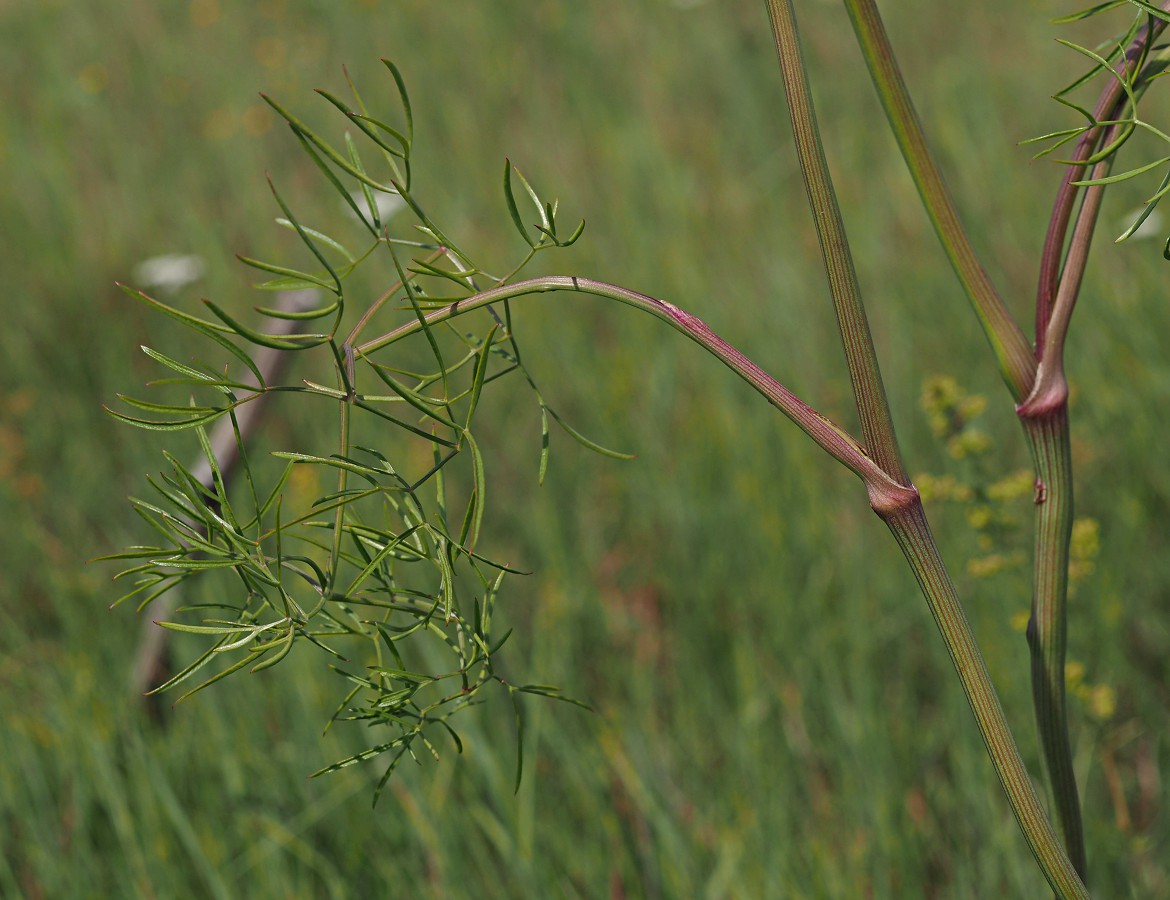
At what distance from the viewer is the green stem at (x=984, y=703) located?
1.47 feet

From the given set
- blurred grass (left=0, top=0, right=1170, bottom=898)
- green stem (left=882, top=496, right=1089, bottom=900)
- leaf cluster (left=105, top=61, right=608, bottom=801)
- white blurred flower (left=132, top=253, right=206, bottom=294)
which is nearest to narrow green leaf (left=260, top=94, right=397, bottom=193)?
leaf cluster (left=105, top=61, right=608, bottom=801)

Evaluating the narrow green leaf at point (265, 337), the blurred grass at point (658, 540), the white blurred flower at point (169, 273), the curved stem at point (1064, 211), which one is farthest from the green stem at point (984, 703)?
the white blurred flower at point (169, 273)

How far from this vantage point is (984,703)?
0.45 metres

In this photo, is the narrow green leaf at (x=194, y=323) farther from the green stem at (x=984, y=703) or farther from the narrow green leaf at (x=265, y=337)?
the green stem at (x=984, y=703)

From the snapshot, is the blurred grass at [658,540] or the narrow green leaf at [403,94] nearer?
the narrow green leaf at [403,94]

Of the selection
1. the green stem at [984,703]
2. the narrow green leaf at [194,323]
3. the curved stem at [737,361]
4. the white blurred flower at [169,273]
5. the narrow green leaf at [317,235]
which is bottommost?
the green stem at [984,703]

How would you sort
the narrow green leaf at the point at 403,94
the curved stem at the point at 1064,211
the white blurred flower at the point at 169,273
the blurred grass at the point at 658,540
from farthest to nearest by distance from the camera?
the white blurred flower at the point at 169,273 → the blurred grass at the point at 658,540 → the curved stem at the point at 1064,211 → the narrow green leaf at the point at 403,94

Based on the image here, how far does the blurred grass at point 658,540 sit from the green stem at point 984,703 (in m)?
0.80

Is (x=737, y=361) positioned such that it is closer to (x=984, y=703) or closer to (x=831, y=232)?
(x=831, y=232)

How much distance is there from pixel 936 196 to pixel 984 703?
0.69 ft

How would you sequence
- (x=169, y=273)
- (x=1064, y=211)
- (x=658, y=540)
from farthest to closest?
(x=169, y=273)
(x=658, y=540)
(x=1064, y=211)

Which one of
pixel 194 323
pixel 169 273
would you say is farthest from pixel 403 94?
pixel 169 273

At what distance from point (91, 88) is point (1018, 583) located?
4250mm

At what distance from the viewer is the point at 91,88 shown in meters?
4.52
